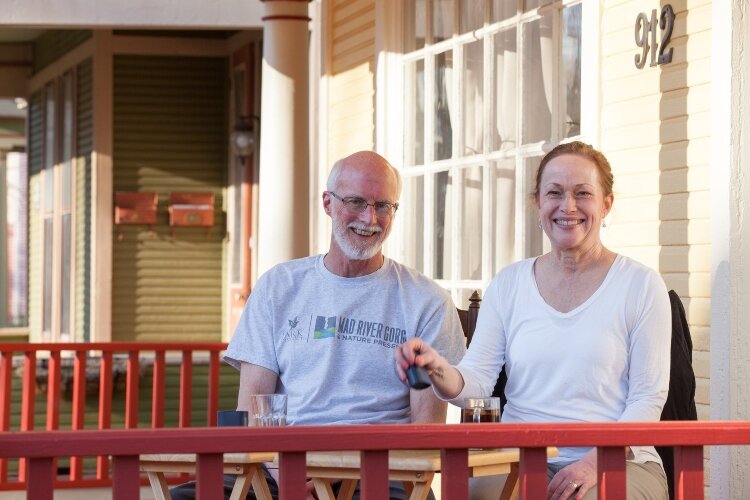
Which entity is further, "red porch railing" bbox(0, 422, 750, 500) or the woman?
the woman

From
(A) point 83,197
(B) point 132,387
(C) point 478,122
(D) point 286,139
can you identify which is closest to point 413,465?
(C) point 478,122

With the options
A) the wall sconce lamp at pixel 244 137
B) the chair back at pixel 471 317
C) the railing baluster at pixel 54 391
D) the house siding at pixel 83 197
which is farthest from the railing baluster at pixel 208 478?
the house siding at pixel 83 197

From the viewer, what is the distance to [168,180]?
12883mm

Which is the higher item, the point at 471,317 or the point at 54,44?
the point at 54,44

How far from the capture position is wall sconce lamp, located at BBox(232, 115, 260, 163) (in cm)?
1166

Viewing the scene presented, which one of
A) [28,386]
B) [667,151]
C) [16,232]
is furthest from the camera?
[16,232]

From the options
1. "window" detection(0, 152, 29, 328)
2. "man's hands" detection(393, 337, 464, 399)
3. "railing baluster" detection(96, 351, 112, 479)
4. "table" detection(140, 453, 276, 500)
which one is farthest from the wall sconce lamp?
"window" detection(0, 152, 29, 328)

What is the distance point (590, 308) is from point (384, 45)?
3809mm

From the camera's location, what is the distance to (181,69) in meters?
12.9

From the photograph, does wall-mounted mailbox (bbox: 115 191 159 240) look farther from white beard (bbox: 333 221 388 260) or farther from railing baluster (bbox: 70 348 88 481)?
white beard (bbox: 333 221 388 260)

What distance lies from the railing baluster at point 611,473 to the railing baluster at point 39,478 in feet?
3.17

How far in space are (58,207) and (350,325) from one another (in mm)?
10852

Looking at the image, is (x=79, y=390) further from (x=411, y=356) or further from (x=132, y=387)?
(x=411, y=356)

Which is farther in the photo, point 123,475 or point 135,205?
point 135,205
